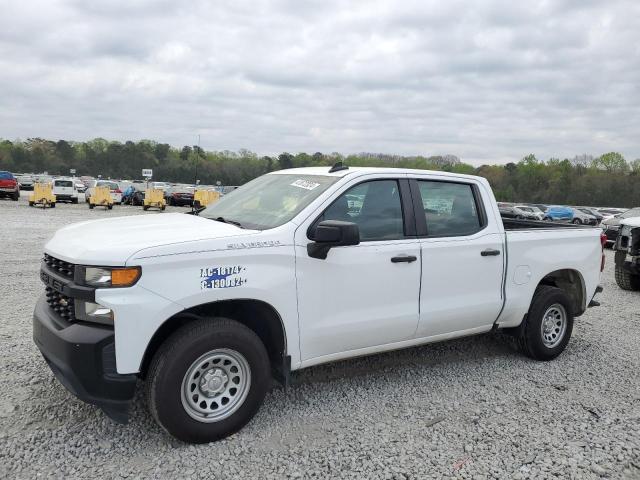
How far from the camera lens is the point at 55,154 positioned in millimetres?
106875

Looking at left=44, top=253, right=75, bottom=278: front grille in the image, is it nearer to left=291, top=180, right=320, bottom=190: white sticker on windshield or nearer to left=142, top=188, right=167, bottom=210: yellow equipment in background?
left=291, top=180, right=320, bottom=190: white sticker on windshield

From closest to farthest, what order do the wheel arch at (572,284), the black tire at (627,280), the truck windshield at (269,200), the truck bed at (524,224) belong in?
the truck windshield at (269,200)
the wheel arch at (572,284)
the truck bed at (524,224)
the black tire at (627,280)

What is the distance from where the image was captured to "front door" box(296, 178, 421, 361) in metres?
3.69

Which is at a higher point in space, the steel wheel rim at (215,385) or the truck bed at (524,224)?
the truck bed at (524,224)

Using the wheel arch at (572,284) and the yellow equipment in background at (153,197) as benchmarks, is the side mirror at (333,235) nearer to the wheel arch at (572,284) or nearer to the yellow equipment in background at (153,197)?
the wheel arch at (572,284)

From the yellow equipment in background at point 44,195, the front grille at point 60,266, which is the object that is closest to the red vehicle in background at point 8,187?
the yellow equipment in background at point 44,195

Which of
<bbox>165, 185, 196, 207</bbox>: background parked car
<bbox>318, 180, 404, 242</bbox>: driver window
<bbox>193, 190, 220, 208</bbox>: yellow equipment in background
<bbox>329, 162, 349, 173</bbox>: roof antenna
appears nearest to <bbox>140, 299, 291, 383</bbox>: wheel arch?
<bbox>318, 180, 404, 242</bbox>: driver window

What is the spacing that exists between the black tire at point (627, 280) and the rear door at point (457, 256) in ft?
20.4

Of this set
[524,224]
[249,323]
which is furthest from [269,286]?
[524,224]

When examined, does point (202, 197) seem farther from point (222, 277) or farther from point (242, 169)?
point (242, 169)

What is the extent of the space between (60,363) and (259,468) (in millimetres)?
1346

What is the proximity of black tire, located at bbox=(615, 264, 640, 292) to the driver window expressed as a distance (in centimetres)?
725

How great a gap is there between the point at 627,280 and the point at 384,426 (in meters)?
7.86

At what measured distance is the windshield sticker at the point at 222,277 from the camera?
3242 millimetres
